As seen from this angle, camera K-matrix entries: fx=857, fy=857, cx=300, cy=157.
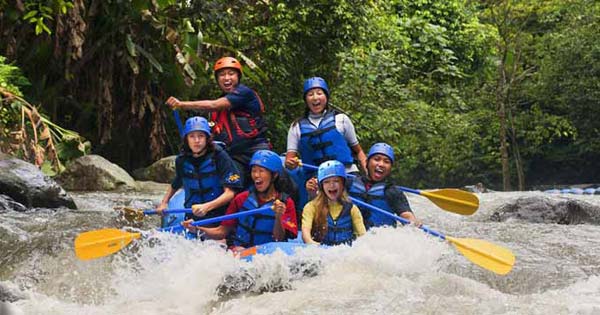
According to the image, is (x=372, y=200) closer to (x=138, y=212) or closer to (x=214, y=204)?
(x=214, y=204)

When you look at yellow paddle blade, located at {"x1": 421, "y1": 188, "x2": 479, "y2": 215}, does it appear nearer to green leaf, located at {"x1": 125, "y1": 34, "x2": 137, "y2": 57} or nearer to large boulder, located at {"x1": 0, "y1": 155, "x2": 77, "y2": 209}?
large boulder, located at {"x1": 0, "y1": 155, "x2": 77, "y2": 209}

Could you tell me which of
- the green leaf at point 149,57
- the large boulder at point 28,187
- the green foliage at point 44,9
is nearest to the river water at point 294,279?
the large boulder at point 28,187

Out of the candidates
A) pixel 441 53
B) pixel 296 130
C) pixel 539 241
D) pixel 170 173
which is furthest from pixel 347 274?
pixel 441 53

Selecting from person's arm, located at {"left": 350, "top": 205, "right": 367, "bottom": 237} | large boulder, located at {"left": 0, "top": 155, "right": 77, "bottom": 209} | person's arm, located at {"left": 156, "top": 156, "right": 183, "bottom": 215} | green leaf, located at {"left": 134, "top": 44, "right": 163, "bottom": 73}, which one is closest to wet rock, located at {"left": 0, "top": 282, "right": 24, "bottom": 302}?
person's arm, located at {"left": 156, "top": 156, "right": 183, "bottom": 215}

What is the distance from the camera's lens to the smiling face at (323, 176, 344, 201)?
189 inches

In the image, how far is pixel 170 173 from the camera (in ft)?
34.6

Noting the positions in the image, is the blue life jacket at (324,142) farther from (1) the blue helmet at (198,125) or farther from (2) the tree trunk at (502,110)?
(2) the tree trunk at (502,110)

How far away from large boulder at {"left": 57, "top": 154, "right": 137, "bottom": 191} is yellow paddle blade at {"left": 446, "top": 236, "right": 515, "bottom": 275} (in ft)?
17.6

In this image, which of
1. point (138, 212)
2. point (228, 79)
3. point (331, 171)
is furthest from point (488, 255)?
point (138, 212)

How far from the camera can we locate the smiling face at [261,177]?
4.81 metres

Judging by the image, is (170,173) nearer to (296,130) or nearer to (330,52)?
(330,52)

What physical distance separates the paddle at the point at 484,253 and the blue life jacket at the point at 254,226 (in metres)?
0.51

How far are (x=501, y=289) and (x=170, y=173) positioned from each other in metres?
6.44

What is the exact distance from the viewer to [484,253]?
4.69 metres
